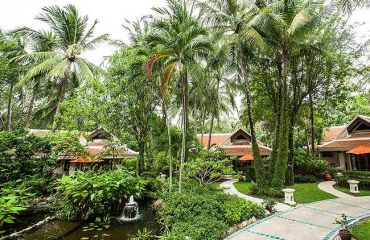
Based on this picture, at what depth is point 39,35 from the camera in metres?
19.3

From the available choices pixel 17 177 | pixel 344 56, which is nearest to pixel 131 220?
pixel 17 177

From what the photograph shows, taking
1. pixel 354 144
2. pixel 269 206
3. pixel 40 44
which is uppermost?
pixel 40 44

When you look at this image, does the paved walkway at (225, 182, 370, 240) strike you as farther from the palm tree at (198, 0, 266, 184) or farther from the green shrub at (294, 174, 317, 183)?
the green shrub at (294, 174, 317, 183)

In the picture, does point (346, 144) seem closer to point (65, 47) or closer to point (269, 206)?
point (269, 206)

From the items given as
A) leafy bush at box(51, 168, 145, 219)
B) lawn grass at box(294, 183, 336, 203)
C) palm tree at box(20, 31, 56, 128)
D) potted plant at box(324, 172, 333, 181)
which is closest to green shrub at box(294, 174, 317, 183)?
potted plant at box(324, 172, 333, 181)

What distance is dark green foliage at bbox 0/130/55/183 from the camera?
11422 mm

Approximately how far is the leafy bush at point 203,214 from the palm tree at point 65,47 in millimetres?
12566

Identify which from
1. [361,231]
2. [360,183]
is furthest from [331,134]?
[361,231]

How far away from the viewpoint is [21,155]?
1196 centimetres

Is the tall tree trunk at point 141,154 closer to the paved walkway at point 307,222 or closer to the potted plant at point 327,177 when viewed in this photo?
the paved walkway at point 307,222

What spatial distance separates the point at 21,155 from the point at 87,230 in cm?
585

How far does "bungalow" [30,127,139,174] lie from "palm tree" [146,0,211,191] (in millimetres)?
6639

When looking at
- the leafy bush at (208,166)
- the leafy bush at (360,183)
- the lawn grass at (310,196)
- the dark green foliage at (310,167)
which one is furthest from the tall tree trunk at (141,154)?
the leafy bush at (360,183)

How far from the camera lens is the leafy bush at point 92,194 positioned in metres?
9.87
